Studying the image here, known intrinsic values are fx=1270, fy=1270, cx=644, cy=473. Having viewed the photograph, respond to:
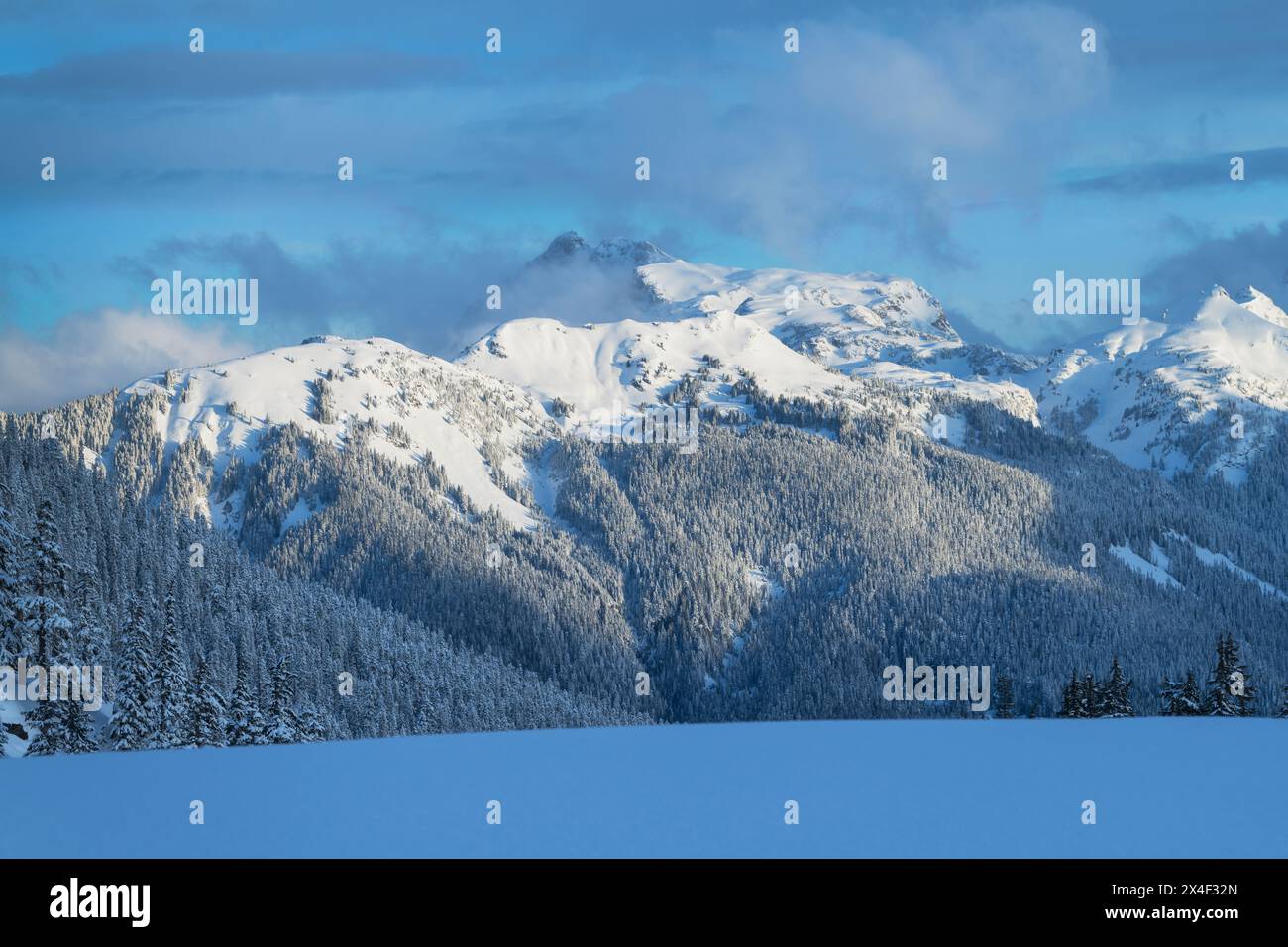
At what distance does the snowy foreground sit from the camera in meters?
27.6

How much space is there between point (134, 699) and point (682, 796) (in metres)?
40.1

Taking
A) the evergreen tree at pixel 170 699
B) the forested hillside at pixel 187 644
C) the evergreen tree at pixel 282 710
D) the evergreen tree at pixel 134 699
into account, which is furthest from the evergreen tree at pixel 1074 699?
the evergreen tree at pixel 134 699

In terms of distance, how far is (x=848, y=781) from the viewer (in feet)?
116

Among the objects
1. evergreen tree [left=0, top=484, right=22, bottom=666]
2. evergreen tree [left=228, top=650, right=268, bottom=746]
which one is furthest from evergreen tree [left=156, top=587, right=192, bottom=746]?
evergreen tree [left=0, top=484, right=22, bottom=666]

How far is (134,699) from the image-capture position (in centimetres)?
6338

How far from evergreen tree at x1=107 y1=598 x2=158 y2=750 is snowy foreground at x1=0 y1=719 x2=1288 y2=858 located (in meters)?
20.0

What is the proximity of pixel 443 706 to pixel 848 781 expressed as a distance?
12766cm

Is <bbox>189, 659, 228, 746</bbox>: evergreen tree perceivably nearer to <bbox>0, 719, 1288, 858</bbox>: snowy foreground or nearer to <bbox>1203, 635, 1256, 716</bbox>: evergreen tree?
<bbox>0, 719, 1288, 858</bbox>: snowy foreground

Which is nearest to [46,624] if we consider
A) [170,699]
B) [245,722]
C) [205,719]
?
[170,699]

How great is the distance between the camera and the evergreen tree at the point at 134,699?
62312 mm
